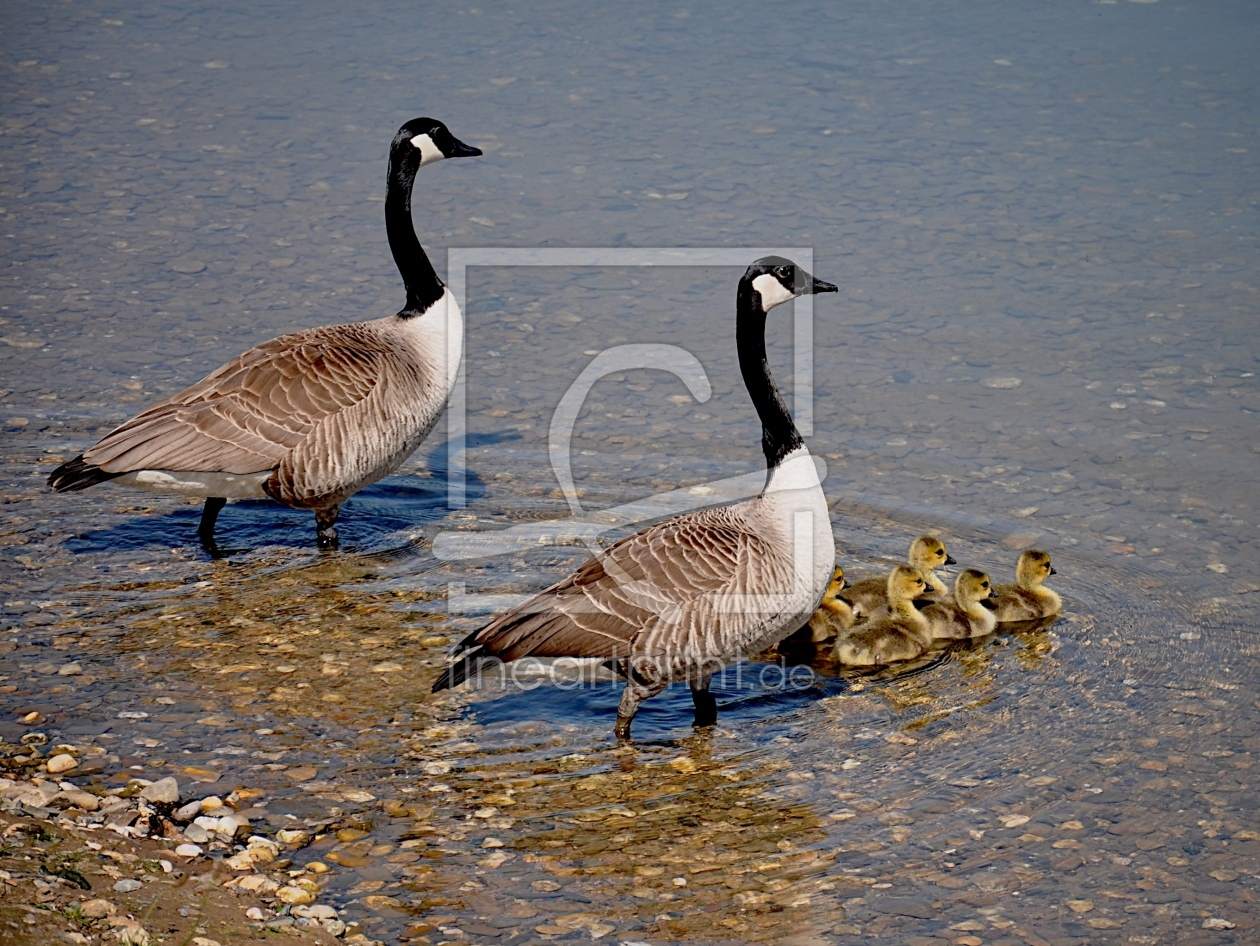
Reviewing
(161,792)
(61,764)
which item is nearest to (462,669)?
(161,792)

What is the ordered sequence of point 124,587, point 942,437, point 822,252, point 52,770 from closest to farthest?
point 52,770, point 124,587, point 942,437, point 822,252

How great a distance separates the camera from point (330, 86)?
47.8ft

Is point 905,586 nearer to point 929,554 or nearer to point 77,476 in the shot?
point 929,554

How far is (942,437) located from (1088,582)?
68.2 inches

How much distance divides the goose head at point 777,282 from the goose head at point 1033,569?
5.86ft

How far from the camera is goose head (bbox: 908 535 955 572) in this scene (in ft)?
24.7

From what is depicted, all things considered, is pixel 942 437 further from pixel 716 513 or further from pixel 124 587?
pixel 124 587

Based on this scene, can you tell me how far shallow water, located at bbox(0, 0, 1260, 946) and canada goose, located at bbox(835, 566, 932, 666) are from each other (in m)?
0.14

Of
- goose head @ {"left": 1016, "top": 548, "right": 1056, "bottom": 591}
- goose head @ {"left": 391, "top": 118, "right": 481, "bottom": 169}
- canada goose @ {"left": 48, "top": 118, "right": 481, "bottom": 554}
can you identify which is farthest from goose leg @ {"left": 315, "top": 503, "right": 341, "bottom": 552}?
goose head @ {"left": 1016, "top": 548, "right": 1056, "bottom": 591}

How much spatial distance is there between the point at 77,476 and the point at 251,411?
96cm

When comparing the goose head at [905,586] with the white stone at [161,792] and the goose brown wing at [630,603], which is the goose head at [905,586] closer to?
the goose brown wing at [630,603]

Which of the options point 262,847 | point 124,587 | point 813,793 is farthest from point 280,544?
point 813,793

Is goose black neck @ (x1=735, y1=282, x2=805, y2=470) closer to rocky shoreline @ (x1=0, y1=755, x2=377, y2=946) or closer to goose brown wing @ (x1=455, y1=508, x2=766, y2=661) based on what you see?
goose brown wing @ (x1=455, y1=508, x2=766, y2=661)

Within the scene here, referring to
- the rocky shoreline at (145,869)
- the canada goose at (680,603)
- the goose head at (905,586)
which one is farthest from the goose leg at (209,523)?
the goose head at (905,586)
